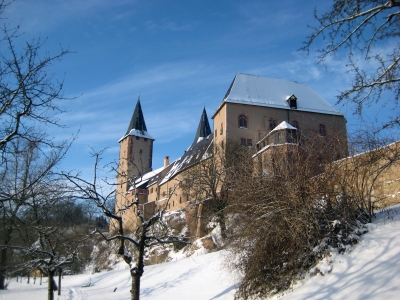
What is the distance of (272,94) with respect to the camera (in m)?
38.8

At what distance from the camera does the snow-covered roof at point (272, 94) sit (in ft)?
123

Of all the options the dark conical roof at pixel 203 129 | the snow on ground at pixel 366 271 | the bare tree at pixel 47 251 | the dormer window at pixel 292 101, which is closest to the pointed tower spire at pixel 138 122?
the dark conical roof at pixel 203 129

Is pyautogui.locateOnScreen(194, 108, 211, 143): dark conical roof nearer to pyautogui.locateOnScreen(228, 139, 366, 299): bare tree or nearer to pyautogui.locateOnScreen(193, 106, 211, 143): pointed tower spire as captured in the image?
pyautogui.locateOnScreen(193, 106, 211, 143): pointed tower spire

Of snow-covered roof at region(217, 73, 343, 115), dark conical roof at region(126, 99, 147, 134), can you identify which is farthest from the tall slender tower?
snow-covered roof at region(217, 73, 343, 115)

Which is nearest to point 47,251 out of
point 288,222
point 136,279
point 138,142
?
point 136,279

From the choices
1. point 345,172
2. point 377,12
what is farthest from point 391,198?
point 377,12

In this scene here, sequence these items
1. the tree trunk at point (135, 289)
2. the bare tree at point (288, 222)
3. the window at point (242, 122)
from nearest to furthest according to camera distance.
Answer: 1. the bare tree at point (288, 222)
2. the tree trunk at point (135, 289)
3. the window at point (242, 122)

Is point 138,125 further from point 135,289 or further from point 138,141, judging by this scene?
point 135,289

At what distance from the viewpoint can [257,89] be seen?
38875mm

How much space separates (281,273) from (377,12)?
5.63m

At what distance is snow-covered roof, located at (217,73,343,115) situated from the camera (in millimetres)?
37375

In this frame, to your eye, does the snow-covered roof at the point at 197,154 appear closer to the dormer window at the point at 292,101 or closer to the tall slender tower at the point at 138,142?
the dormer window at the point at 292,101

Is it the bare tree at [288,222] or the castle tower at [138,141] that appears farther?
the castle tower at [138,141]

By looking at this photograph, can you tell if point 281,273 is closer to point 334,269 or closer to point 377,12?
point 334,269
